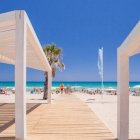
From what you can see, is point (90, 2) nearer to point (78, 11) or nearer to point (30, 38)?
point (78, 11)

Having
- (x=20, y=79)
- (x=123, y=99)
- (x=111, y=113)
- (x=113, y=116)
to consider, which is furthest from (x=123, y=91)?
(x=111, y=113)

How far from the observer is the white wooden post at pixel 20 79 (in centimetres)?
636

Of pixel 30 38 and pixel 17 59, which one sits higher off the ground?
pixel 30 38

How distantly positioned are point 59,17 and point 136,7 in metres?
12.4

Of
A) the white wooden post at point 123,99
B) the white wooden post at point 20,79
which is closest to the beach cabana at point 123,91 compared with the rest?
the white wooden post at point 123,99

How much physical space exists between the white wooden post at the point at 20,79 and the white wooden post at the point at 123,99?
198cm

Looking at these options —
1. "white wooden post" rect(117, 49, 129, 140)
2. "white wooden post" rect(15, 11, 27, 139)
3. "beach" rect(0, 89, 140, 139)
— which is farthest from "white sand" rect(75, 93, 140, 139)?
"white wooden post" rect(15, 11, 27, 139)

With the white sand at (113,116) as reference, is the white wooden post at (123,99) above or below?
above

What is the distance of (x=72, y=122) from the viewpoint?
9.73 metres

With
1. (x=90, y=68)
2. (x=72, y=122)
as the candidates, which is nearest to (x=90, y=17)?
(x=90, y=68)

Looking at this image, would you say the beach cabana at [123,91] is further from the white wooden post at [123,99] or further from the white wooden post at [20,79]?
the white wooden post at [20,79]

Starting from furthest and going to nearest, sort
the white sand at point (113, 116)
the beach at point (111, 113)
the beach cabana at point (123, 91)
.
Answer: the beach at point (111, 113)
the white sand at point (113, 116)
the beach cabana at point (123, 91)

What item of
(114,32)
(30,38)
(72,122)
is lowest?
(72,122)

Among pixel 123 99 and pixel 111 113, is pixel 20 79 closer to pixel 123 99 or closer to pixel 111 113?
pixel 123 99
